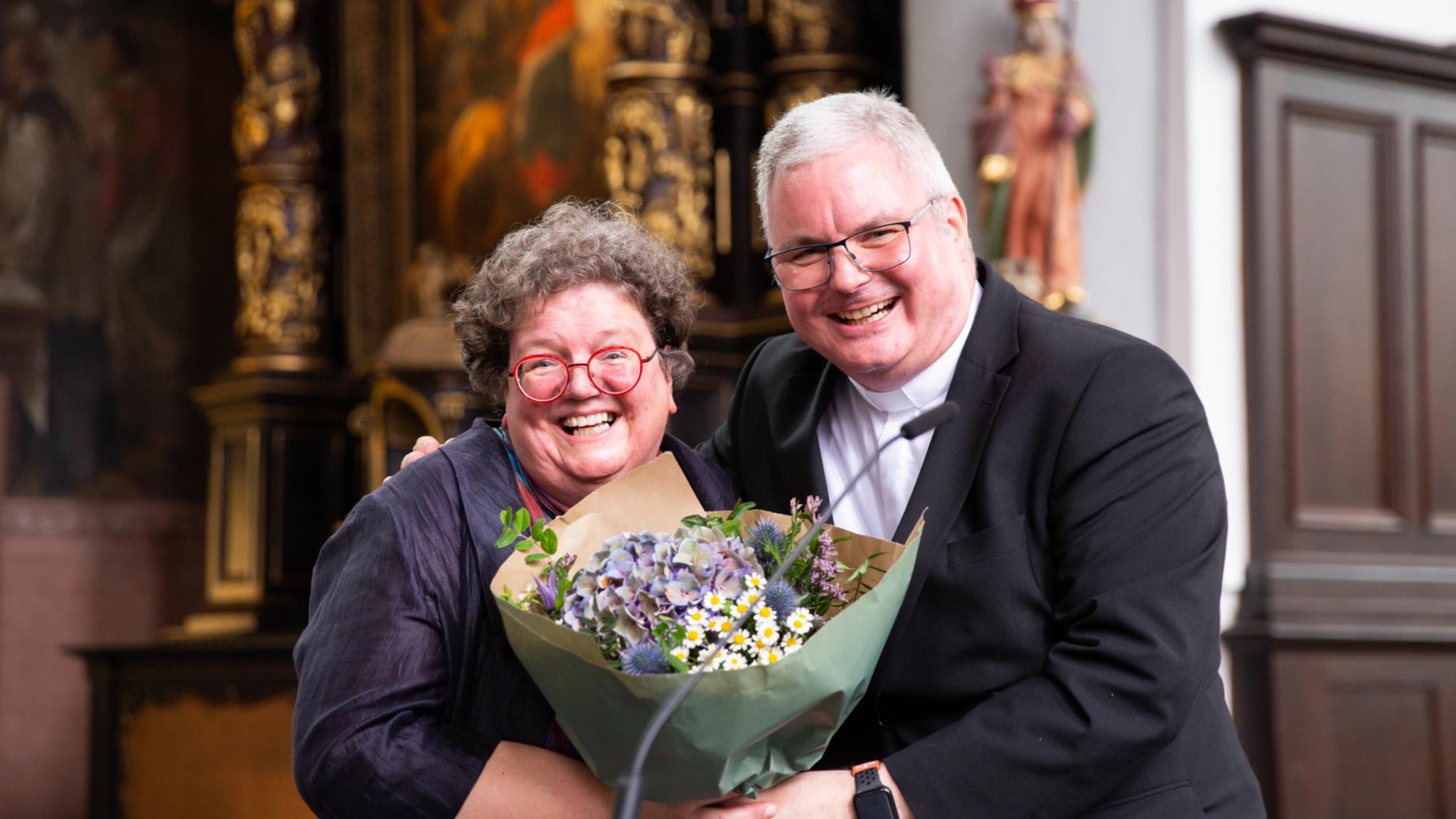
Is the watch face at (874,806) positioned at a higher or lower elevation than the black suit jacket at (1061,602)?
lower

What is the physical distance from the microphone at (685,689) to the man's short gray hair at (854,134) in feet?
2.28

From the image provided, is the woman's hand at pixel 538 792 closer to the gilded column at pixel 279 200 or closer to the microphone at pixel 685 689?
the microphone at pixel 685 689

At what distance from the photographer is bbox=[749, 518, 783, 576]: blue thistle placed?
2422mm

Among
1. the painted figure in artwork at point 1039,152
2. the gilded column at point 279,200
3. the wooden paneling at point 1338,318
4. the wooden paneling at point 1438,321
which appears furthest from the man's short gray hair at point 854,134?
the gilded column at point 279,200

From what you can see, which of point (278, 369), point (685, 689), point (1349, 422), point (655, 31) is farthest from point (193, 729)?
point (685, 689)

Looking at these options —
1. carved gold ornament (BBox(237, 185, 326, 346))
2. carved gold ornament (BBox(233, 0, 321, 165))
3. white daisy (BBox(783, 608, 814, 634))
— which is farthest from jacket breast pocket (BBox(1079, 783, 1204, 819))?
carved gold ornament (BBox(233, 0, 321, 165))

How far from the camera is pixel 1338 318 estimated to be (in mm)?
6512

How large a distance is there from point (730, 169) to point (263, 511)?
3.79 meters

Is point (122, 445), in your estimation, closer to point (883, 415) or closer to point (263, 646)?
point (263, 646)

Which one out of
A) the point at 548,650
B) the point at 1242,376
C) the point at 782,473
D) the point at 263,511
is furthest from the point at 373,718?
the point at 263,511

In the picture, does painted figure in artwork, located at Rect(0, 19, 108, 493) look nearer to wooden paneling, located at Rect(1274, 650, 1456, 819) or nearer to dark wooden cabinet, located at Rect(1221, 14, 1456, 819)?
dark wooden cabinet, located at Rect(1221, 14, 1456, 819)

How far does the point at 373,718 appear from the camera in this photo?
8.34 ft

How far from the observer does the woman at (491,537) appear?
→ 255 cm

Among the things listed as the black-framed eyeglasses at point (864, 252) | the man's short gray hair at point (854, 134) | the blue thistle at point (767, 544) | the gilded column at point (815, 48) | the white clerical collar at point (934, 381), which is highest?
the gilded column at point (815, 48)
